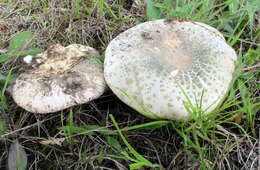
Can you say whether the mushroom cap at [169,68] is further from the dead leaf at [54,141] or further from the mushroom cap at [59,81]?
the dead leaf at [54,141]

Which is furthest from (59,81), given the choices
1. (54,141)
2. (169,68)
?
(169,68)

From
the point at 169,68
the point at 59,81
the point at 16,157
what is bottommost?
the point at 16,157

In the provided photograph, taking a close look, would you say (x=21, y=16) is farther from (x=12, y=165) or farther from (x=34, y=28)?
(x=12, y=165)

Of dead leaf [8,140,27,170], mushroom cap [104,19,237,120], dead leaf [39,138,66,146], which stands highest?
mushroom cap [104,19,237,120]

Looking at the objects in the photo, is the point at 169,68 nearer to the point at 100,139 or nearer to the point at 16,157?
the point at 100,139

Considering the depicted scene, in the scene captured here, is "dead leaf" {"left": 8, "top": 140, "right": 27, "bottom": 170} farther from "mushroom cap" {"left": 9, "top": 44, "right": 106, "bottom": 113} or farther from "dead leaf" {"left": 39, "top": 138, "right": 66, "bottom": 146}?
"mushroom cap" {"left": 9, "top": 44, "right": 106, "bottom": 113}

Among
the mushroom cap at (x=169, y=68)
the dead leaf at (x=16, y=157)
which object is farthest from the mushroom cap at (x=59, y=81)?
the dead leaf at (x=16, y=157)

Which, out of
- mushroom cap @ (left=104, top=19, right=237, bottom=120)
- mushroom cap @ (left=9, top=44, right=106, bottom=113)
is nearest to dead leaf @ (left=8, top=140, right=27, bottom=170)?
mushroom cap @ (left=9, top=44, right=106, bottom=113)
